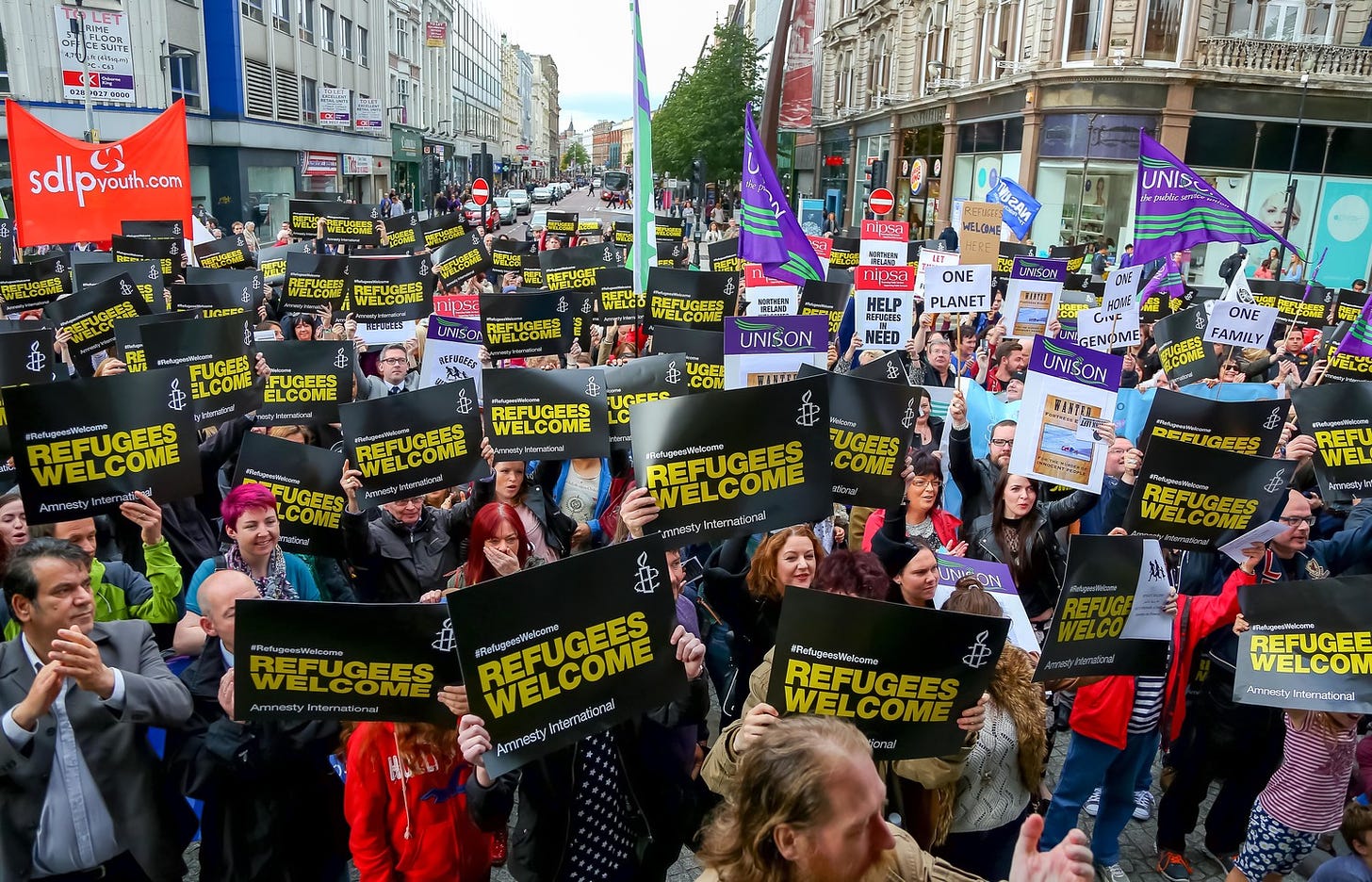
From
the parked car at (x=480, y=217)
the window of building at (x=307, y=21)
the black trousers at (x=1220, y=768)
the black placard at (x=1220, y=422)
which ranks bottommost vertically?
the black trousers at (x=1220, y=768)

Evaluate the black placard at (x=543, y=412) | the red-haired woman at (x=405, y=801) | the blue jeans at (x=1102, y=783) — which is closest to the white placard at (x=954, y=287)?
the black placard at (x=543, y=412)

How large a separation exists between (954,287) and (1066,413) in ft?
16.3

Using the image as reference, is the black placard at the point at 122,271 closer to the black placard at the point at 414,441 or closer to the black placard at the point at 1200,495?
the black placard at the point at 414,441

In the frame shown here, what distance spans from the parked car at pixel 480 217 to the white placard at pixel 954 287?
18837 mm

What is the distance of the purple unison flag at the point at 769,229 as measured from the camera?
10.8 meters

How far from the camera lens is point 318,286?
1154 cm

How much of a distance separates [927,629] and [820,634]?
37cm

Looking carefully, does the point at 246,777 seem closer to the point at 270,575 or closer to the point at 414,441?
the point at 270,575

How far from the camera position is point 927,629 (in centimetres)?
347

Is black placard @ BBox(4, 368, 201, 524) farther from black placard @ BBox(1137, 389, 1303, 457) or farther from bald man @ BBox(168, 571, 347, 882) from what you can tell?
black placard @ BBox(1137, 389, 1303, 457)

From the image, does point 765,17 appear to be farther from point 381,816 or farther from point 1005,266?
point 381,816

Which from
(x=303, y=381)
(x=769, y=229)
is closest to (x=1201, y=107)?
(x=769, y=229)

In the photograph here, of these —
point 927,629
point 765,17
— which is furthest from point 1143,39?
point 765,17

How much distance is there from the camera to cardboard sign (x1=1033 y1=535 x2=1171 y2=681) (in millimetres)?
4078
